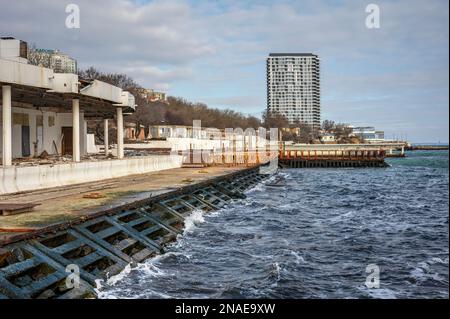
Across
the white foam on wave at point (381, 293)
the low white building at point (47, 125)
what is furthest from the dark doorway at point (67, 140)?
the white foam on wave at point (381, 293)

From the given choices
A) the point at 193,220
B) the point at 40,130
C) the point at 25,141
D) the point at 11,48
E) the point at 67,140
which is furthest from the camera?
the point at 67,140

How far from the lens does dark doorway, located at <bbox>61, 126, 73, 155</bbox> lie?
3412cm

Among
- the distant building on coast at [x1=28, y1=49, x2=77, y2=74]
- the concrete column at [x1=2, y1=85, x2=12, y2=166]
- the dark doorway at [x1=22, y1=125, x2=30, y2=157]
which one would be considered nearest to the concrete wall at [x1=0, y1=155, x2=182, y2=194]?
the concrete column at [x1=2, y1=85, x2=12, y2=166]

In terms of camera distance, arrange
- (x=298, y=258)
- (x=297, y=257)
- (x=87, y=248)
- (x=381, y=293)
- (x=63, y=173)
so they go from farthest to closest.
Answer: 1. (x=63, y=173)
2. (x=297, y=257)
3. (x=298, y=258)
4. (x=87, y=248)
5. (x=381, y=293)

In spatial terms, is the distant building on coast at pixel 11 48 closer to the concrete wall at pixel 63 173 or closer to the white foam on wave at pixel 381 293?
the concrete wall at pixel 63 173

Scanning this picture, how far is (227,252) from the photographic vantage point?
48.5ft

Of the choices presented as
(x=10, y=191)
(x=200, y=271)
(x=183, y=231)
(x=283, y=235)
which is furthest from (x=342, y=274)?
(x=10, y=191)

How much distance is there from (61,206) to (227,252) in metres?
5.40

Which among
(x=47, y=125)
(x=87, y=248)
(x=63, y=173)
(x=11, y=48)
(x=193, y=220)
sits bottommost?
(x=193, y=220)

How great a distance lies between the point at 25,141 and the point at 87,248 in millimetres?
19267

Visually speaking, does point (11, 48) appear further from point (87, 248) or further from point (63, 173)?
point (87, 248)

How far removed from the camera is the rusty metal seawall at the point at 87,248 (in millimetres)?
9094

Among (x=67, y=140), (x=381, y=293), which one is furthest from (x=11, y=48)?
(x=381, y=293)

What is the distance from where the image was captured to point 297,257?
14188 millimetres
